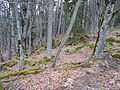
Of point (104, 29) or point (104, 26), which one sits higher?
point (104, 26)

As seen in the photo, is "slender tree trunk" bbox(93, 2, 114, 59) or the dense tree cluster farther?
the dense tree cluster

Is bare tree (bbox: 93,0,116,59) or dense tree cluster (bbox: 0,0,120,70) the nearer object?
bare tree (bbox: 93,0,116,59)

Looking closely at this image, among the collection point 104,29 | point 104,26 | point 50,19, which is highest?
point 50,19

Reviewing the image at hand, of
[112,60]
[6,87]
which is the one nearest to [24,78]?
[6,87]

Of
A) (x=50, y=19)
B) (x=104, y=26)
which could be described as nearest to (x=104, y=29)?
(x=104, y=26)

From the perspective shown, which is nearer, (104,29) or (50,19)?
(104,29)

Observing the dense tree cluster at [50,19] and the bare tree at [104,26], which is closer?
the bare tree at [104,26]

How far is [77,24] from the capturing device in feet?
49.5

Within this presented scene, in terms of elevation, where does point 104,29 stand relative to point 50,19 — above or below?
below

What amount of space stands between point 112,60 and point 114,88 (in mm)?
2292

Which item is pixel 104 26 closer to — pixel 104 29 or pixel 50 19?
pixel 104 29

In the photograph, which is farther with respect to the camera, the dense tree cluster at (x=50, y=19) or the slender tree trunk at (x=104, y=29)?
the dense tree cluster at (x=50, y=19)

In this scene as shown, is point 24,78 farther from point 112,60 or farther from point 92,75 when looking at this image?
point 112,60

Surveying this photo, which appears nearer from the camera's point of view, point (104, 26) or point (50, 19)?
point (104, 26)
